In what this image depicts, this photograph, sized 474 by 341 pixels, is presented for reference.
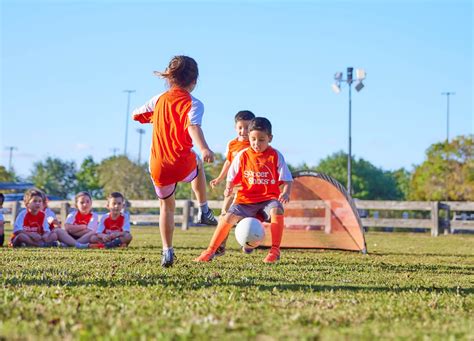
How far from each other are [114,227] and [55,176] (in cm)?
8017

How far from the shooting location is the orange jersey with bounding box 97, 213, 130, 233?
12195mm

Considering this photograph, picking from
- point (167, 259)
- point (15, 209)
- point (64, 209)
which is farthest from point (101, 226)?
point (15, 209)

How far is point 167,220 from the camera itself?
6922 millimetres

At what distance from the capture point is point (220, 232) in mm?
7855

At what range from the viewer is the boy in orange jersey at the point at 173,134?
21.7 ft

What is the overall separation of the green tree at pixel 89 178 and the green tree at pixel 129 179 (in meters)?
16.8

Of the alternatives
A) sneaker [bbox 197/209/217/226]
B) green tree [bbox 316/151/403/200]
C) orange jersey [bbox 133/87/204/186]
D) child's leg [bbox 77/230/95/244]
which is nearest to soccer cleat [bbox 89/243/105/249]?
child's leg [bbox 77/230/95/244]

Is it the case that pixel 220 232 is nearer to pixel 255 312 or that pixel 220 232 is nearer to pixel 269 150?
pixel 269 150

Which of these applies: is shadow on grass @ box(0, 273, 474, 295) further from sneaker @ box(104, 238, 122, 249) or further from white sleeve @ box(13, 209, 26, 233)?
white sleeve @ box(13, 209, 26, 233)

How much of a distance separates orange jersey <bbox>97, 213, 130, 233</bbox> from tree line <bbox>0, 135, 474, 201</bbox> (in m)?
19.1

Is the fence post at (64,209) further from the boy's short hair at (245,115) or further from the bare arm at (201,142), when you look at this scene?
the bare arm at (201,142)

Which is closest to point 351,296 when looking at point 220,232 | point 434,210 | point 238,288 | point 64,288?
point 238,288

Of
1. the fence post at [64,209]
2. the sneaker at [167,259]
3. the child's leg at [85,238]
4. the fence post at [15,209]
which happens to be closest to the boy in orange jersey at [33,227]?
the child's leg at [85,238]

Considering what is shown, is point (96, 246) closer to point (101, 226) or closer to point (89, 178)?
point (101, 226)
